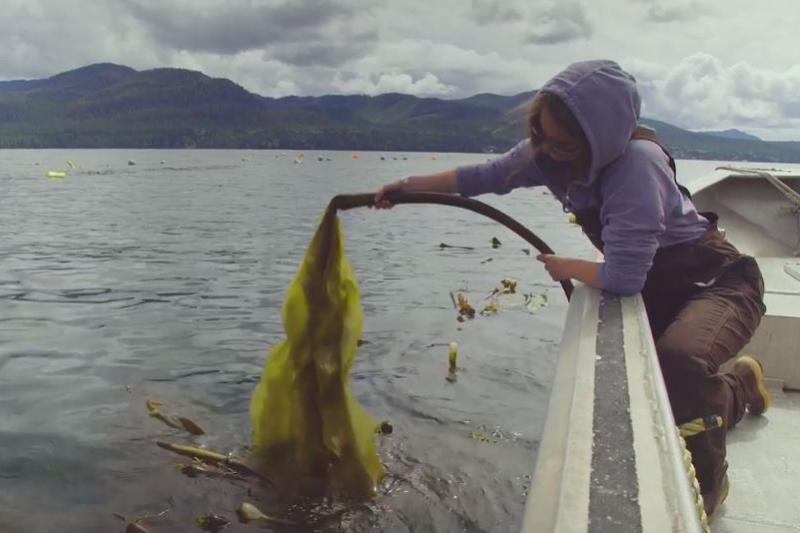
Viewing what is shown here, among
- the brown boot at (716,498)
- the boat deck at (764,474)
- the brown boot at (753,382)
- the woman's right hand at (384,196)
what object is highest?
the woman's right hand at (384,196)

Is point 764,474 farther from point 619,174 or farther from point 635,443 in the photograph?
point 635,443

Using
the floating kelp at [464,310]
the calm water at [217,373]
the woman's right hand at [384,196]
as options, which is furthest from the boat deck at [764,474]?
the floating kelp at [464,310]

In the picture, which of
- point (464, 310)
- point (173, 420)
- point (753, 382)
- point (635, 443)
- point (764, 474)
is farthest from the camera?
point (464, 310)

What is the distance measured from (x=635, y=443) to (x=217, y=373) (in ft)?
21.9

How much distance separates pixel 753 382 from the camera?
13.8 feet

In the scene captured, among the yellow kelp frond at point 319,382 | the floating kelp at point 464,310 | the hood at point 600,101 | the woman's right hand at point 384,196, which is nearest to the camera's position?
the hood at point 600,101

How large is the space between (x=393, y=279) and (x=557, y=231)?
11.4m

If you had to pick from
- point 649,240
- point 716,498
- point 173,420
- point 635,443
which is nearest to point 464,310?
point 173,420

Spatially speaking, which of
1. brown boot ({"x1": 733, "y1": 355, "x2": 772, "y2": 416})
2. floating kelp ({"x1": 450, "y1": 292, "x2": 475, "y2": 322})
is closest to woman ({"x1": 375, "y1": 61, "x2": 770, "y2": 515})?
brown boot ({"x1": 733, "y1": 355, "x2": 772, "y2": 416})

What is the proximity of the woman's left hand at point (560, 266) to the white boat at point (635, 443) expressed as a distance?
0.11 metres

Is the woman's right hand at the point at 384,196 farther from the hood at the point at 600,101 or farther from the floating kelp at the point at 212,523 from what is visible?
the floating kelp at the point at 212,523

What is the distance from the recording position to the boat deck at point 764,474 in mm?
3160

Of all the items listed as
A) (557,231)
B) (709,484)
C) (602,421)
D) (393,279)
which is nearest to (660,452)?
(602,421)

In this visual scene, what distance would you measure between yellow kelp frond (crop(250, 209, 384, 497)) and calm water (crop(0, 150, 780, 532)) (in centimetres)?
45
